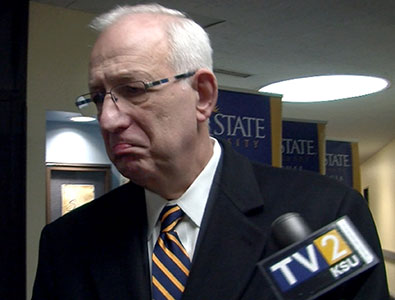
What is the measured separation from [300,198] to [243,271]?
0.17m

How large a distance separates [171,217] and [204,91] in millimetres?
245

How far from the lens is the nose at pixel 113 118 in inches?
38.6

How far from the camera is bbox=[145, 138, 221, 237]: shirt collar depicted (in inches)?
41.6

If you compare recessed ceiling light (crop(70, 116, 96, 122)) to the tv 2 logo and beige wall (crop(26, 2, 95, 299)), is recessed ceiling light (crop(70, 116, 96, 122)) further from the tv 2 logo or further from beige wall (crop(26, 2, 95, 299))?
the tv 2 logo

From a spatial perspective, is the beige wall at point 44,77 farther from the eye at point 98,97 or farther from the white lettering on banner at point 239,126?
the eye at point 98,97

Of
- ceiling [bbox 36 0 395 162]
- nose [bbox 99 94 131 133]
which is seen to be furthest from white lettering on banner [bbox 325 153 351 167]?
nose [bbox 99 94 131 133]

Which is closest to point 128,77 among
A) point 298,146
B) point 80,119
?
point 80,119

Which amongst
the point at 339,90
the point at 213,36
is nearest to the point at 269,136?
the point at 213,36

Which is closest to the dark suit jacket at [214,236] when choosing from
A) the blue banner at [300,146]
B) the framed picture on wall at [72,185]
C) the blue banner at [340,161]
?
the framed picture on wall at [72,185]

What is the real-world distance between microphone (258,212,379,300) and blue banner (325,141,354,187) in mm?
3632

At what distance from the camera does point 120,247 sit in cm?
110

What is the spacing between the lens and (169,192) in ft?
3.52

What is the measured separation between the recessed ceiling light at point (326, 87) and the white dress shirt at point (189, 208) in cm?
367

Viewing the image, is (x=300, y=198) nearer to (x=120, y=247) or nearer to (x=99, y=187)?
(x=120, y=247)
